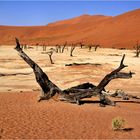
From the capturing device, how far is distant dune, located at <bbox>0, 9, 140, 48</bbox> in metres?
91.7

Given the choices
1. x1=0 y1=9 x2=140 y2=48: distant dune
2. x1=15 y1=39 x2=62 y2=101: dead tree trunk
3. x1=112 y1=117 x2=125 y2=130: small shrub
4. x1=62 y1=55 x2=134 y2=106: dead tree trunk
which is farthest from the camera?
x1=0 y1=9 x2=140 y2=48: distant dune

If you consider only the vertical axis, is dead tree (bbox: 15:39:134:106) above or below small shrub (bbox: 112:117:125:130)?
above

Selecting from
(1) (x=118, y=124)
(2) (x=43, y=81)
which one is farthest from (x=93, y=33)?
(1) (x=118, y=124)

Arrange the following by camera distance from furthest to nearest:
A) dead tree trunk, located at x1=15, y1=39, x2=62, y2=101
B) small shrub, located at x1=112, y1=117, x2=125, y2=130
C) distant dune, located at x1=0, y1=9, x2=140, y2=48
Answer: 1. distant dune, located at x1=0, y1=9, x2=140, y2=48
2. dead tree trunk, located at x1=15, y1=39, x2=62, y2=101
3. small shrub, located at x1=112, y1=117, x2=125, y2=130

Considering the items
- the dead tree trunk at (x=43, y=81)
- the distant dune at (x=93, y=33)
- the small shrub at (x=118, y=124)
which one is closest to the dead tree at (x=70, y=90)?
the dead tree trunk at (x=43, y=81)

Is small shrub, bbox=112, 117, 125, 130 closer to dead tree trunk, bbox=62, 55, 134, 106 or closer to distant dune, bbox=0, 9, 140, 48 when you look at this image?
dead tree trunk, bbox=62, 55, 134, 106

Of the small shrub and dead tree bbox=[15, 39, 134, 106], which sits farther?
dead tree bbox=[15, 39, 134, 106]

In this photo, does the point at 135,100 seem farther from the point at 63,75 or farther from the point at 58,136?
the point at 63,75

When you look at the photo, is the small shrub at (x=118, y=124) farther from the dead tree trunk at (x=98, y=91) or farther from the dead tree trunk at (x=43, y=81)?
the dead tree trunk at (x=43, y=81)

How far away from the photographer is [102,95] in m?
16.0

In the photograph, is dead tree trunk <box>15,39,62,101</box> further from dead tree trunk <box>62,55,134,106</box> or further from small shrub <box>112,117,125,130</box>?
small shrub <box>112,117,125,130</box>

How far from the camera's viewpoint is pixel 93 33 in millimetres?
109250

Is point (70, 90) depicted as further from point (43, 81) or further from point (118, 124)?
point (118, 124)

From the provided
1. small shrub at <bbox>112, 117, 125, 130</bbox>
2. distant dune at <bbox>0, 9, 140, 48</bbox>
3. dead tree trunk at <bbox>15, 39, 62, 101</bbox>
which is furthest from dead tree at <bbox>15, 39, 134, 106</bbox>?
distant dune at <bbox>0, 9, 140, 48</bbox>
